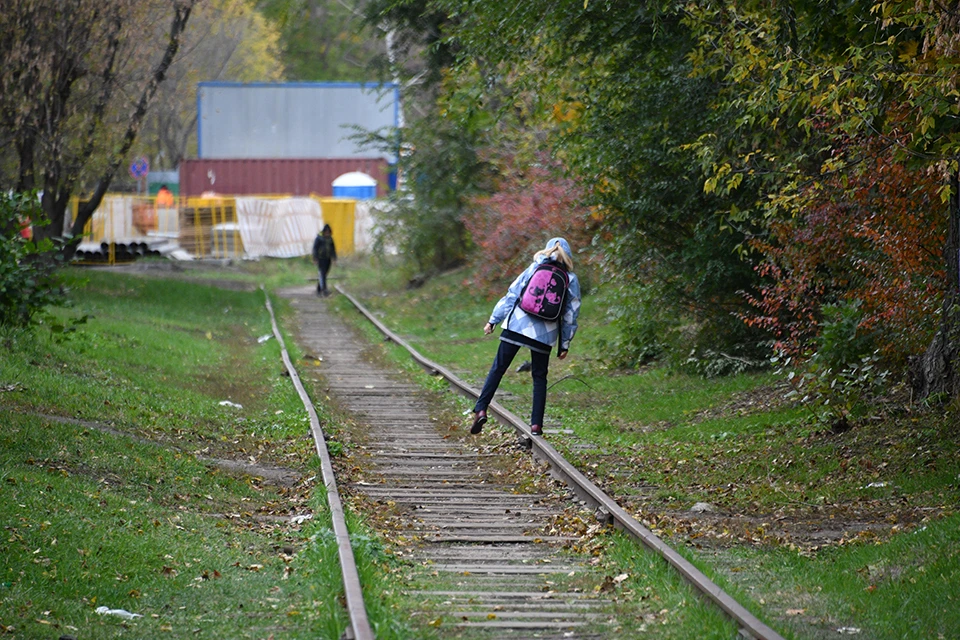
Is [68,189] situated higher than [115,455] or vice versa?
[68,189]

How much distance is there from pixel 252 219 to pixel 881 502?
129 ft

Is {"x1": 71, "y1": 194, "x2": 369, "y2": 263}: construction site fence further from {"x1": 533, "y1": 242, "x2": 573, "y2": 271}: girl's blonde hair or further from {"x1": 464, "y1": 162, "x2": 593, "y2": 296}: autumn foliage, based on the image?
{"x1": 533, "y1": 242, "x2": 573, "y2": 271}: girl's blonde hair

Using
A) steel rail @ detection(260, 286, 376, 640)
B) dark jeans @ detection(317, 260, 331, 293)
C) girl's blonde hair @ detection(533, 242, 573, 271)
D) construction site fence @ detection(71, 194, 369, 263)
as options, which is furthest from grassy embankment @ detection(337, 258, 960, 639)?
construction site fence @ detection(71, 194, 369, 263)

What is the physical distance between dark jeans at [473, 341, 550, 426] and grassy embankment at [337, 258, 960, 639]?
37 centimetres

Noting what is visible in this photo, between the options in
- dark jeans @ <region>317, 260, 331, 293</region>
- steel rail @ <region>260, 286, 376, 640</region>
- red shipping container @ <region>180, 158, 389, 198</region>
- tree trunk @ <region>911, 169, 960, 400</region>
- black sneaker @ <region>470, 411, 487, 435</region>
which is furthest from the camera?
red shipping container @ <region>180, 158, 389, 198</region>

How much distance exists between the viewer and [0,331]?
558 inches

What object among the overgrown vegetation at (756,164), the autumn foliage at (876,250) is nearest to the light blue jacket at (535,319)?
the overgrown vegetation at (756,164)

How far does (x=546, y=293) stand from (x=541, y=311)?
0.60 feet

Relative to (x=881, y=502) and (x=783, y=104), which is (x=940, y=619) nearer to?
(x=881, y=502)

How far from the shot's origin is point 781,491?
9.38 meters

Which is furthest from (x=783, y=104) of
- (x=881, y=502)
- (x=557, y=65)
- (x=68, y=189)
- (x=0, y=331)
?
(x=68, y=189)

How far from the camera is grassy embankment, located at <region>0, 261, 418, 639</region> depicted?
631 cm

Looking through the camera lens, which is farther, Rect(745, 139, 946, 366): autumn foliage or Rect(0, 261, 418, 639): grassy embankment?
Rect(745, 139, 946, 366): autumn foliage

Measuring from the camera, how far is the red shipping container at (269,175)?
5434cm
